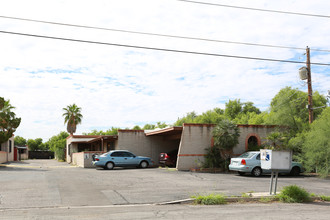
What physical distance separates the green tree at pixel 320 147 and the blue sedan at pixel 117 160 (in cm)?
1228

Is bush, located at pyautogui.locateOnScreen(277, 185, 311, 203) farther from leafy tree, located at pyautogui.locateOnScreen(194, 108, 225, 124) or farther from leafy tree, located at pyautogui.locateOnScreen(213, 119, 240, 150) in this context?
leafy tree, located at pyautogui.locateOnScreen(194, 108, 225, 124)

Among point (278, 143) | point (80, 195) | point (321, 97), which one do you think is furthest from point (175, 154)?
point (321, 97)

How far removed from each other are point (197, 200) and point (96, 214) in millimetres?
3444

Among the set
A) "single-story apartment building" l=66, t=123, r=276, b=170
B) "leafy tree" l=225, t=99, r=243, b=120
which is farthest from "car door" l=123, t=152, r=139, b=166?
"leafy tree" l=225, t=99, r=243, b=120

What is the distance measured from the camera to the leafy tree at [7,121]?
30281mm

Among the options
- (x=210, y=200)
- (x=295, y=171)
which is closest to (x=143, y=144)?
(x=295, y=171)

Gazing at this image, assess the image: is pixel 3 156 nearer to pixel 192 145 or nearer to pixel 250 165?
pixel 192 145

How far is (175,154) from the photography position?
2733 centimetres

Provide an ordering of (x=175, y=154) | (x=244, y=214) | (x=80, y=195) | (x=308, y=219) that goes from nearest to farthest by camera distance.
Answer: (x=308, y=219), (x=244, y=214), (x=80, y=195), (x=175, y=154)

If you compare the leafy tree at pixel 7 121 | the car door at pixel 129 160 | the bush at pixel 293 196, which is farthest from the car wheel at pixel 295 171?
the leafy tree at pixel 7 121

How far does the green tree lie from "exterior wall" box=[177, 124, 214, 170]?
7251 mm

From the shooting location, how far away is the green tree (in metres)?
18.5

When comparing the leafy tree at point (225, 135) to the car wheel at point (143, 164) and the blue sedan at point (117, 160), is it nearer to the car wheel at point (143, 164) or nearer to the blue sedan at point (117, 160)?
the car wheel at point (143, 164)

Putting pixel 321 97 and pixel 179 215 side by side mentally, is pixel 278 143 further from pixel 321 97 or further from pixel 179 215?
pixel 321 97
